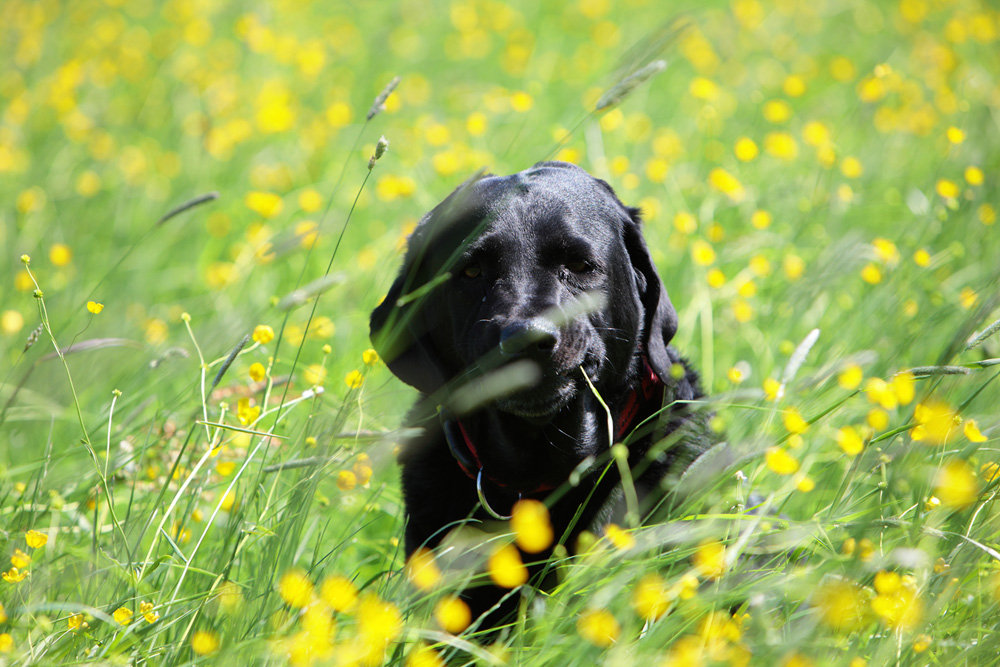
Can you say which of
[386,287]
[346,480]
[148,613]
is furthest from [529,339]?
[386,287]

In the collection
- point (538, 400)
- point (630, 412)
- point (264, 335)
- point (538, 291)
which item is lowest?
point (630, 412)

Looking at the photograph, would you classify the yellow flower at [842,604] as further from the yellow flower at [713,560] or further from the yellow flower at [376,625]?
the yellow flower at [376,625]

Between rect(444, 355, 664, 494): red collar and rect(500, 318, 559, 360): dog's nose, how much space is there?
17.1 inches

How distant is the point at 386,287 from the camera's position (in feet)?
10.3

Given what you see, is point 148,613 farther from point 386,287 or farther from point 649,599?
point 386,287

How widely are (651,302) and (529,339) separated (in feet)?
2.26

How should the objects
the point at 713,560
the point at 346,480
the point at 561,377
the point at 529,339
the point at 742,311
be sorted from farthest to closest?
the point at 742,311
the point at 561,377
the point at 346,480
the point at 529,339
the point at 713,560

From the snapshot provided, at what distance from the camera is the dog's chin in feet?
6.47

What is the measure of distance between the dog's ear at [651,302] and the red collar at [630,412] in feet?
0.17

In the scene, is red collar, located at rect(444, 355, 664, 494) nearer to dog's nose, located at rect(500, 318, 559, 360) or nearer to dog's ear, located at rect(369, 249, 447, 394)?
dog's ear, located at rect(369, 249, 447, 394)

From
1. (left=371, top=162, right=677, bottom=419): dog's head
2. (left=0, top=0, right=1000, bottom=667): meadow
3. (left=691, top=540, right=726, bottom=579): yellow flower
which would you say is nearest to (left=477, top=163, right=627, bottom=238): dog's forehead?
(left=371, top=162, right=677, bottom=419): dog's head

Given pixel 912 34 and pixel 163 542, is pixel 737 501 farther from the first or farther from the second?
pixel 912 34

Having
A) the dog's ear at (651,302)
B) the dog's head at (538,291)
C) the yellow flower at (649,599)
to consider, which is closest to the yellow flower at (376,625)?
the yellow flower at (649,599)

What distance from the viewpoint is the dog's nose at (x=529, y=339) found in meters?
1.70
